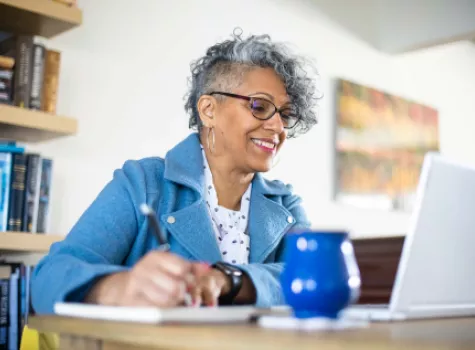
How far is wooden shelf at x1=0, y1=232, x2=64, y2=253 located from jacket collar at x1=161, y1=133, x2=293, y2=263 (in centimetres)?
74

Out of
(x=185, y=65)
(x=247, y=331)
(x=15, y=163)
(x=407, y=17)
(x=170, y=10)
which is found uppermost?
(x=407, y=17)

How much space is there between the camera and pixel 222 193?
66.4 inches

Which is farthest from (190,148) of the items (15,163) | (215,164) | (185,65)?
(185,65)

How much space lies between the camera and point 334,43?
3.83 metres

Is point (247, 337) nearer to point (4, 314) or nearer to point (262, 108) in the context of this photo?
point (262, 108)

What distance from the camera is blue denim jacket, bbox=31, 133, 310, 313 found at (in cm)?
105

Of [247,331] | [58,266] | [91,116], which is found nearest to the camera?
[247,331]

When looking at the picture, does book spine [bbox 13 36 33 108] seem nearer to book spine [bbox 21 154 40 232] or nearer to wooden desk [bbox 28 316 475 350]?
book spine [bbox 21 154 40 232]

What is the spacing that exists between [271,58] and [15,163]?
0.98m

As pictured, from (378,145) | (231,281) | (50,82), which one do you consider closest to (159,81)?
(50,82)

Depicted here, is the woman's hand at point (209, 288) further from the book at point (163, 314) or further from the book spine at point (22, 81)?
the book spine at point (22, 81)

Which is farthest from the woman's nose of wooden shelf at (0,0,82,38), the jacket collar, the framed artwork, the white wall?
the framed artwork

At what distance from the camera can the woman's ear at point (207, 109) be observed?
68.9 inches

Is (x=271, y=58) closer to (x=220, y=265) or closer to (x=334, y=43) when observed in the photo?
(x=220, y=265)
